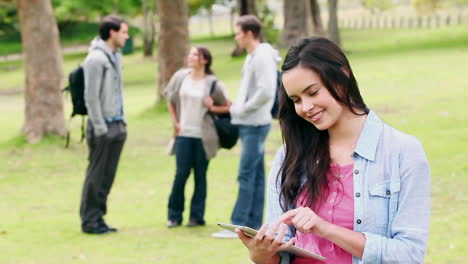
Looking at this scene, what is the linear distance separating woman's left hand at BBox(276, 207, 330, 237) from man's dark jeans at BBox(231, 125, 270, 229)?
628 centimetres

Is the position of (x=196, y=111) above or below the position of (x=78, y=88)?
below

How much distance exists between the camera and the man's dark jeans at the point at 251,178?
9539 millimetres

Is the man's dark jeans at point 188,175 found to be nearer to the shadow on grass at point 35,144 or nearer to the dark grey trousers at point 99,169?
the dark grey trousers at point 99,169

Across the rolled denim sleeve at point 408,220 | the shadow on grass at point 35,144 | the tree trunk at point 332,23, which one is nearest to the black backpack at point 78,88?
the rolled denim sleeve at point 408,220

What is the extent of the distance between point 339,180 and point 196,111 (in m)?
6.70

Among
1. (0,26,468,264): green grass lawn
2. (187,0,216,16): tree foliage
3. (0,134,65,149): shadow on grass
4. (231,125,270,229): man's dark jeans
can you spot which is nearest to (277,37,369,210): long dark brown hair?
(0,26,468,264): green grass lawn

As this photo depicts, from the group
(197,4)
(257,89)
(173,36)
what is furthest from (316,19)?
(257,89)

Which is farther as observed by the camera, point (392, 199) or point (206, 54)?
point (206, 54)

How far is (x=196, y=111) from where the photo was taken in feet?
32.9

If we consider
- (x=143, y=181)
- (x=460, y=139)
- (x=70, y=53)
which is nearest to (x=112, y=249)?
(x=143, y=181)

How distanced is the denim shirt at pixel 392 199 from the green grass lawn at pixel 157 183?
4907mm

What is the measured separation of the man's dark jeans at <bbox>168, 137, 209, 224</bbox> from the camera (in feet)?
33.1

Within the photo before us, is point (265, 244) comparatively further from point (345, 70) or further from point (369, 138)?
point (345, 70)

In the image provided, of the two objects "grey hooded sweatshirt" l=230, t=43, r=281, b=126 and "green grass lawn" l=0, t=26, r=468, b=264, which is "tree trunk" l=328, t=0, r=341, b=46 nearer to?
"green grass lawn" l=0, t=26, r=468, b=264
